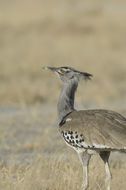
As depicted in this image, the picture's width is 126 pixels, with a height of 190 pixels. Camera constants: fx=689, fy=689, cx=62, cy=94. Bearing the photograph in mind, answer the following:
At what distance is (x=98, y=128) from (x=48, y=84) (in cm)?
890

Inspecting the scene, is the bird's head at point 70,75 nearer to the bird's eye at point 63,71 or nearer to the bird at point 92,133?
the bird's eye at point 63,71

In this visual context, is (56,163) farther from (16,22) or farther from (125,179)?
(16,22)

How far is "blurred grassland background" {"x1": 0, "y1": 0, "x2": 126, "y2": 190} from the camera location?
6145mm

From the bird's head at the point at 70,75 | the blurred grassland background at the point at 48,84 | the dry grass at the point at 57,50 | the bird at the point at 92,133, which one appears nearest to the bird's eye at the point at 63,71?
the bird's head at the point at 70,75

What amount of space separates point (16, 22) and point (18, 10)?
1.90m

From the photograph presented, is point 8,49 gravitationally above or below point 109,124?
above

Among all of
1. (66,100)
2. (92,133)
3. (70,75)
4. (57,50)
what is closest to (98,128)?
(92,133)

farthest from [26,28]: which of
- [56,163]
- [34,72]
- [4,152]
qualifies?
[56,163]

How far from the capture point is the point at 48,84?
14.4 metres

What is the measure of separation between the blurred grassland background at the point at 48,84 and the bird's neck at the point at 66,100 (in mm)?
510

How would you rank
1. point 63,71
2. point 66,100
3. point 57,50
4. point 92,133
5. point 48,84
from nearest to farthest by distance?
point 92,133, point 66,100, point 63,71, point 48,84, point 57,50

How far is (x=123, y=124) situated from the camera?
5.56 m

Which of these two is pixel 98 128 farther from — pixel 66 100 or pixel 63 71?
pixel 63 71

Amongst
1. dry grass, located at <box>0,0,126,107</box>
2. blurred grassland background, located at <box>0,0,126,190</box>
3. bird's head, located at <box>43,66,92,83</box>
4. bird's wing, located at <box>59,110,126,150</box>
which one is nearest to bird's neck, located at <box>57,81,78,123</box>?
bird's head, located at <box>43,66,92,83</box>
